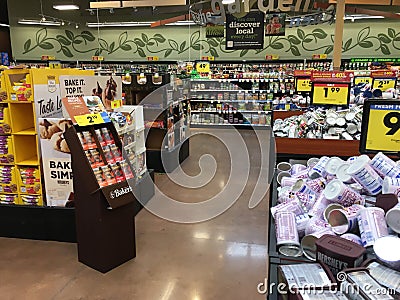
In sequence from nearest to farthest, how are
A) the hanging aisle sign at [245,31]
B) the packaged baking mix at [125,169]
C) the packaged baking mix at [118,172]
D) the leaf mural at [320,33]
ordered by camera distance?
the packaged baking mix at [118,172], the packaged baking mix at [125,169], the hanging aisle sign at [245,31], the leaf mural at [320,33]

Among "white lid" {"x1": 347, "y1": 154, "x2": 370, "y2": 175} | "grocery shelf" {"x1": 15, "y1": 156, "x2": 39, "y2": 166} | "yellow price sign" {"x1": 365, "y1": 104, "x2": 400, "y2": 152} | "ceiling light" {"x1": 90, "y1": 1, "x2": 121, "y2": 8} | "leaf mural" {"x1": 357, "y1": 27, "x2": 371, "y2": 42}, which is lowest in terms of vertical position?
"grocery shelf" {"x1": 15, "y1": 156, "x2": 39, "y2": 166}

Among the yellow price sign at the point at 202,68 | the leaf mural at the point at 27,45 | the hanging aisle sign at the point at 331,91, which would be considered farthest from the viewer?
the leaf mural at the point at 27,45

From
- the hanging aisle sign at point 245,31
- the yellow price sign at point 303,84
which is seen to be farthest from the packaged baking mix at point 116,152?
the hanging aisle sign at point 245,31

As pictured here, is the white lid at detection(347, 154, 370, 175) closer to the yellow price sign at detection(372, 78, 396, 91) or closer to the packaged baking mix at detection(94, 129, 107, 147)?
the packaged baking mix at detection(94, 129, 107, 147)

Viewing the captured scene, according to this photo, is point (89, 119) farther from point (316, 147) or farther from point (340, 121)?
point (340, 121)

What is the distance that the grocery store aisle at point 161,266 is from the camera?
9.78 ft

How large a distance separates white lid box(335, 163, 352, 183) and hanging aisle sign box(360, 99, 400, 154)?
30 centimetres

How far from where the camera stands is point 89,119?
319cm

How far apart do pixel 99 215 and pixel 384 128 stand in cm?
242

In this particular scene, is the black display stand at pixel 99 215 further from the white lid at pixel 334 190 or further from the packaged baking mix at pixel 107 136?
the white lid at pixel 334 190

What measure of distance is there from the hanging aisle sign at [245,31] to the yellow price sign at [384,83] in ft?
8.75

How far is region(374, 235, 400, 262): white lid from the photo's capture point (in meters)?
1.10

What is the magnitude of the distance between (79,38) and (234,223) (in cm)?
1475

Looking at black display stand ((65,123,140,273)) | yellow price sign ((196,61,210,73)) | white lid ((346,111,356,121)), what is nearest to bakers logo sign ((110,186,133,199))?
black display stand ((65,123,140,273))
